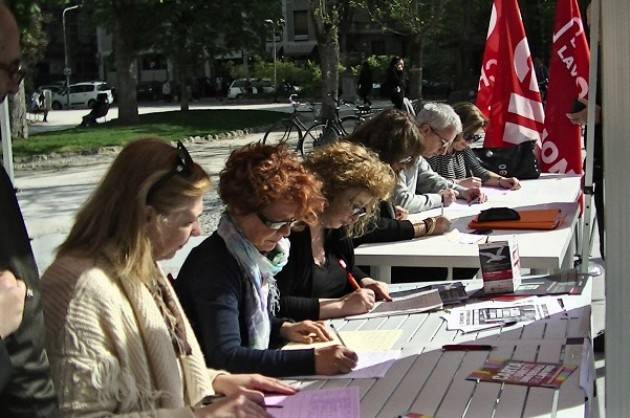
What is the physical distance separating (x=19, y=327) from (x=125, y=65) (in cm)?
2505

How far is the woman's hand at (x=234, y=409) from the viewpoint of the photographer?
2.14 m

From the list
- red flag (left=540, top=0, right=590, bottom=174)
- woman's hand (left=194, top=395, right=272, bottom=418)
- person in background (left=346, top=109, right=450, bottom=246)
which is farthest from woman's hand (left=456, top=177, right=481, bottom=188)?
woman's hand (left=194, top=395, right=272, bottom=418)

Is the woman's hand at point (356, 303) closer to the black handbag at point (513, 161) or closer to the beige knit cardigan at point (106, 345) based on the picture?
the beige knit cardigan at point (106, 345)

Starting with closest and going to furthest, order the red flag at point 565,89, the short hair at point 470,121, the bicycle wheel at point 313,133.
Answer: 1. the short hair at point 470,121
2. the red flag at point 565,89
3. the bicycle wheel at point 313,133

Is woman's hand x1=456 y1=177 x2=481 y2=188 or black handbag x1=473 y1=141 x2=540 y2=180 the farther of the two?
black handbag x1=473 y1=141 x2=540 y2=180

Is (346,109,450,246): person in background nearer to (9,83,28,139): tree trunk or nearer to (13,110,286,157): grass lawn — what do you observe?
(13,110,286,157): grass lawn

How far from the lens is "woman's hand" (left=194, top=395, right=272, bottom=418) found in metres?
2.14

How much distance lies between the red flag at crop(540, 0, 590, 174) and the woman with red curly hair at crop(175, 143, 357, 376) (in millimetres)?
4522

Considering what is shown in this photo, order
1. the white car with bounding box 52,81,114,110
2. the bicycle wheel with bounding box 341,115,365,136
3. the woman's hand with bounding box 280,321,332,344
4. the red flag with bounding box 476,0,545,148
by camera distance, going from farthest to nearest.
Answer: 1. the white car with bounding box 52,81,114,110
2. the bicycle wheel with bounding box 341,115,365,136
3. the red flag with bounding box 476,0,545,148
4. the woman's hand with bounding box 280,321,332,344

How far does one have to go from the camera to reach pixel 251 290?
9.41 ft

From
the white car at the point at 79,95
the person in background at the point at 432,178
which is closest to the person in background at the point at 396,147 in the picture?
the person in background at the point at 432,178

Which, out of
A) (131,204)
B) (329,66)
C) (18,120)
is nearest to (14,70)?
(131,204)

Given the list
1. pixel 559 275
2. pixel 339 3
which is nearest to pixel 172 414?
pixel 559 275

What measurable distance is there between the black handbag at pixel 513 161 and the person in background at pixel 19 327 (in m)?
5.42
